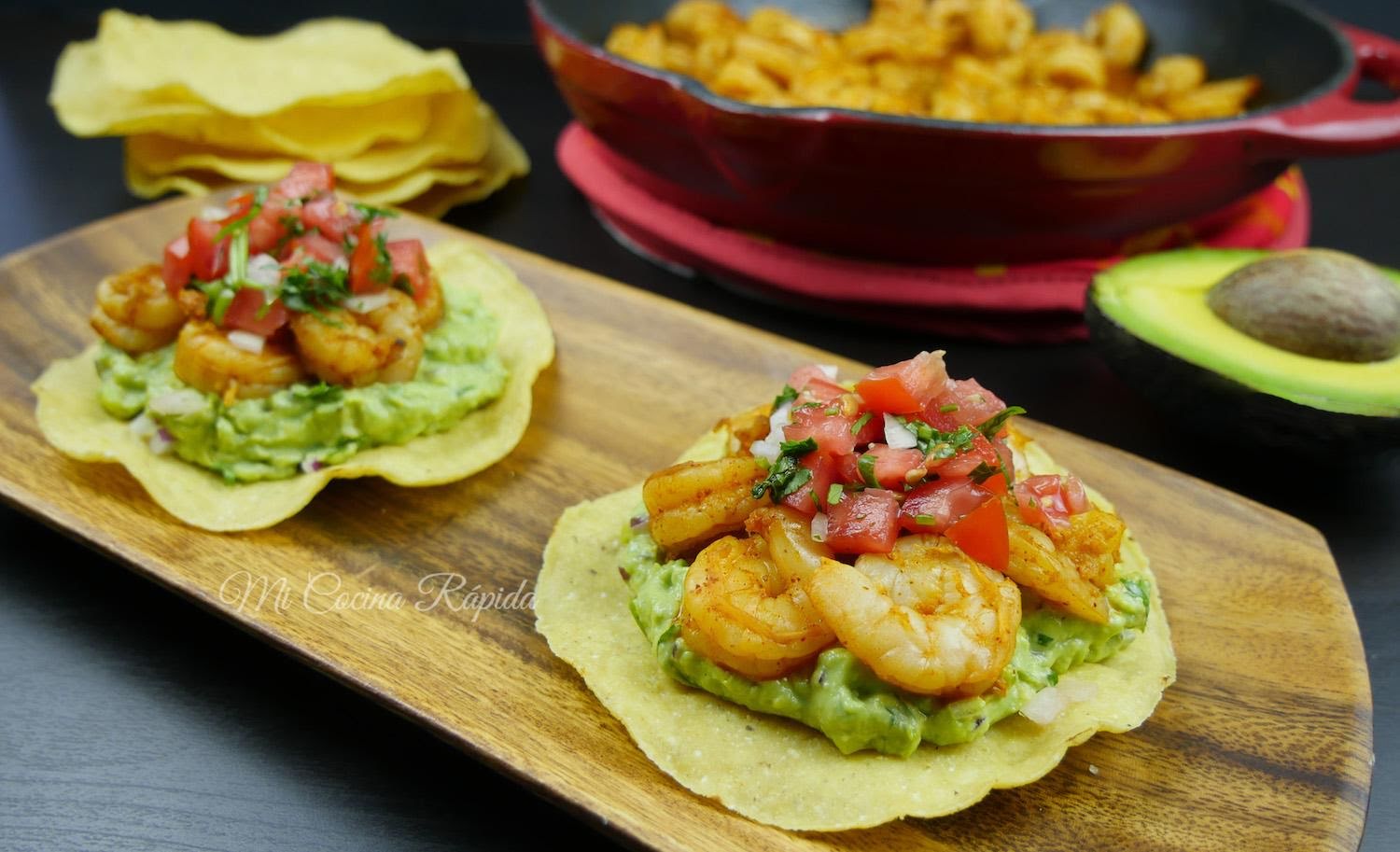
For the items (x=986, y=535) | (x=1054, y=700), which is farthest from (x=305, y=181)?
(x=1054, y=700)

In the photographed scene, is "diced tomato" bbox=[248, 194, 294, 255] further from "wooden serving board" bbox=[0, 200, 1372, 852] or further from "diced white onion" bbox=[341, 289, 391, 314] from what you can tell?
"wooden serving board" bbox=[0, 200, 1372, 852]

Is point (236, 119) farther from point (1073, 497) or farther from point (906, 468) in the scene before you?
point (1073, 497)

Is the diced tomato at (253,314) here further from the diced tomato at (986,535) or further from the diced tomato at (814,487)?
the diced tomato at (986,535)

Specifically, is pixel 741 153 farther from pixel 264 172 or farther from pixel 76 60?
pixel 76 60

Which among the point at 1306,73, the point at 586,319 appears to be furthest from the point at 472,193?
the point at 1306,73

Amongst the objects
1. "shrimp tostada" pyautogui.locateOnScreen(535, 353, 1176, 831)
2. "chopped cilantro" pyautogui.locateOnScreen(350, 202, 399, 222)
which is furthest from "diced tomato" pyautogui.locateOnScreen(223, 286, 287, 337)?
"shrimp tostada" pyautogui.locateOnScreen(535, 353, 1176, 831)
